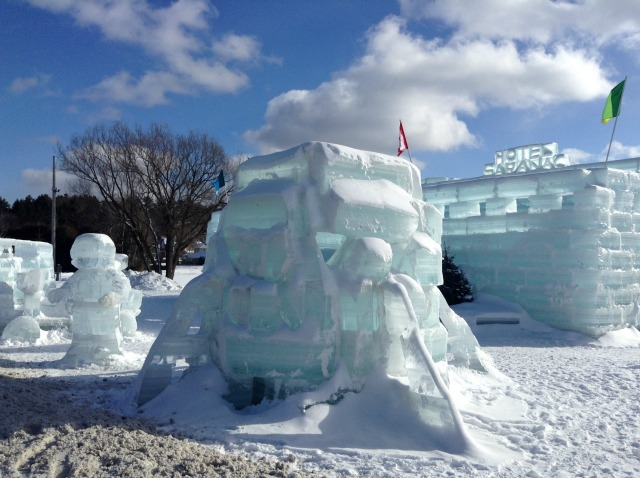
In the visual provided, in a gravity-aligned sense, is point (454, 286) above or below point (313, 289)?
below

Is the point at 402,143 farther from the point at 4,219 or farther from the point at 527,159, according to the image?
the point at 4,219

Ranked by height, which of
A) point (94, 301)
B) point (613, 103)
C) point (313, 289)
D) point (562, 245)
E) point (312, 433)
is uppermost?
point (613, 103)

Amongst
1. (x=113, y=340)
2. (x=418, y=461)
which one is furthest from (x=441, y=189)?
(x=418, y=461)

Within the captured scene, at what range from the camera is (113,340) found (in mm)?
8977

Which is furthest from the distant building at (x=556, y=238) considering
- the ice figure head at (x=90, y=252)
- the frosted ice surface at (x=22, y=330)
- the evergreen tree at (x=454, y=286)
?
the frosted ice surface at (x=22, y=330)

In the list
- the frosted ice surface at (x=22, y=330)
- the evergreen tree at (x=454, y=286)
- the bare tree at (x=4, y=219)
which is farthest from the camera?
the bare tree at (x=4, y=219)

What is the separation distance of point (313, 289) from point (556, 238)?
8705 mm

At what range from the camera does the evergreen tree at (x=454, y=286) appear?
1357 centimetres

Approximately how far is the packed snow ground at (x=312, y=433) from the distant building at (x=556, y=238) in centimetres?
504

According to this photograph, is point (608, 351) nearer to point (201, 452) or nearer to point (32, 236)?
point (201, 452)

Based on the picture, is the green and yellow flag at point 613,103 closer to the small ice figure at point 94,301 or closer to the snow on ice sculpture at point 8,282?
the small ice figure at point 94,301

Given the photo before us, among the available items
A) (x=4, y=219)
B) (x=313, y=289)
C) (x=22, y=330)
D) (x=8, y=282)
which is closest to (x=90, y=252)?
(x=22, y=330)

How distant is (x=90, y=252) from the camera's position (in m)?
9.02

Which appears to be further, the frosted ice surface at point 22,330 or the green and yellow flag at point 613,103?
the green and yellow flag at point 613,103
